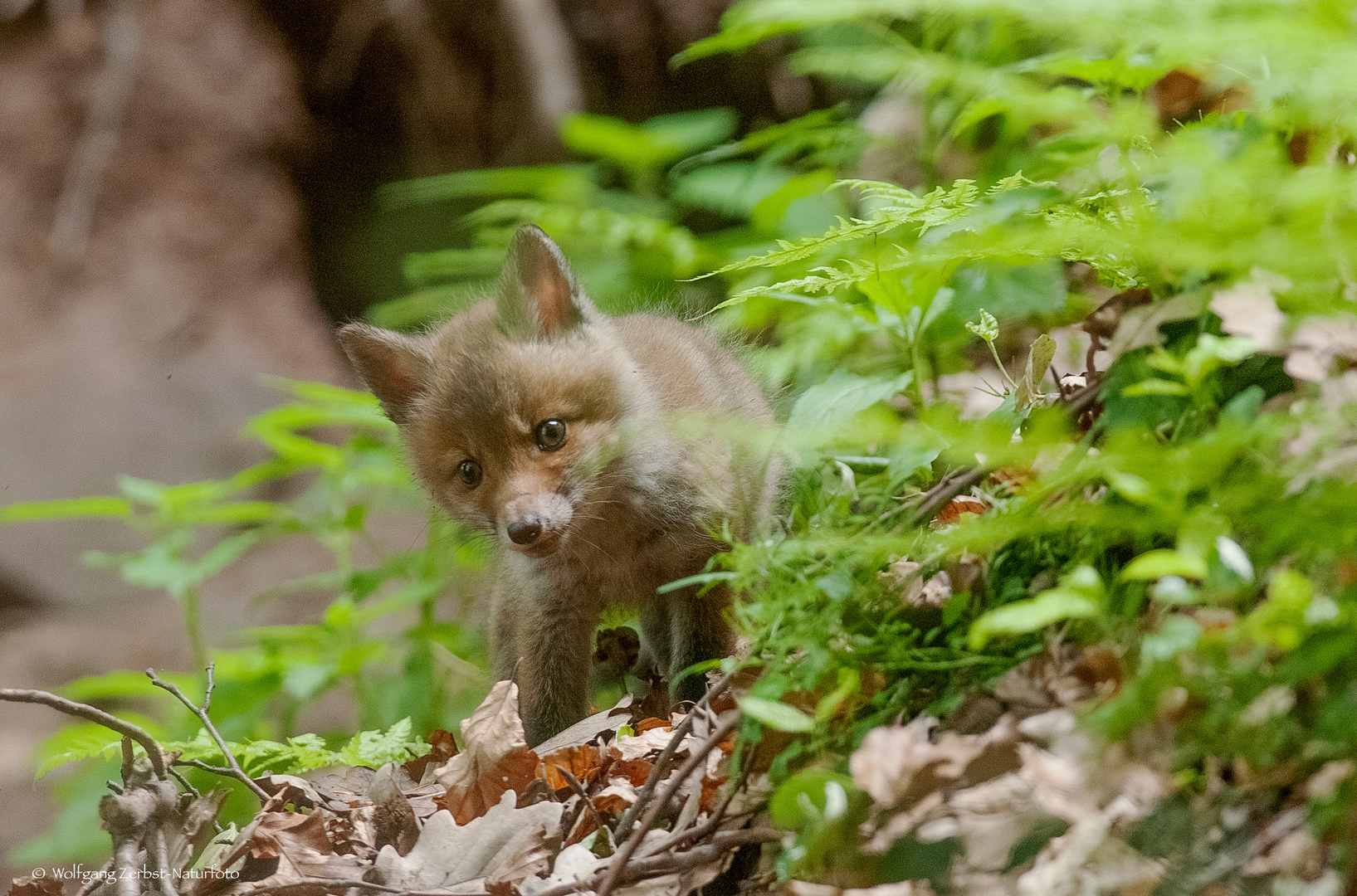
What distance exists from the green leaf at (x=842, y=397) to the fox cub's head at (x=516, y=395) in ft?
2.13

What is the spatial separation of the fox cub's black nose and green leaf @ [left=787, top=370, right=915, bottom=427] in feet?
2.42

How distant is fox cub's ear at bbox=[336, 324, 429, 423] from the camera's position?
3.27m

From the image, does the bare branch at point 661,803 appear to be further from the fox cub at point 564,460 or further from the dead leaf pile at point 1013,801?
the fox cub at point 564,460

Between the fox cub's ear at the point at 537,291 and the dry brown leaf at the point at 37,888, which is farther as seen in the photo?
the fox cub's ear at the point at 537,291

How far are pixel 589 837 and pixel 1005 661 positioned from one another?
0.92 meters

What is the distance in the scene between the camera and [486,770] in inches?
95.5

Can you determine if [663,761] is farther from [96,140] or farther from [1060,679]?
[96,140]

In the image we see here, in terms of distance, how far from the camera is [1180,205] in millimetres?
1757

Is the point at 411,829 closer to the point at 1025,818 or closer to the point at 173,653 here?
the point at 1025,818

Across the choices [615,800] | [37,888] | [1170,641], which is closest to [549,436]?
[615,800]

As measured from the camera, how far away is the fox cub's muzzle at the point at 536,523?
285 cm

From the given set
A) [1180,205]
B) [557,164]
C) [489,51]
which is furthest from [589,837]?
[489,51]

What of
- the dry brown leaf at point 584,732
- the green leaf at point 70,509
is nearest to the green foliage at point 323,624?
the green leaf at point 70,509

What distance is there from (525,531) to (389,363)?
865mm
